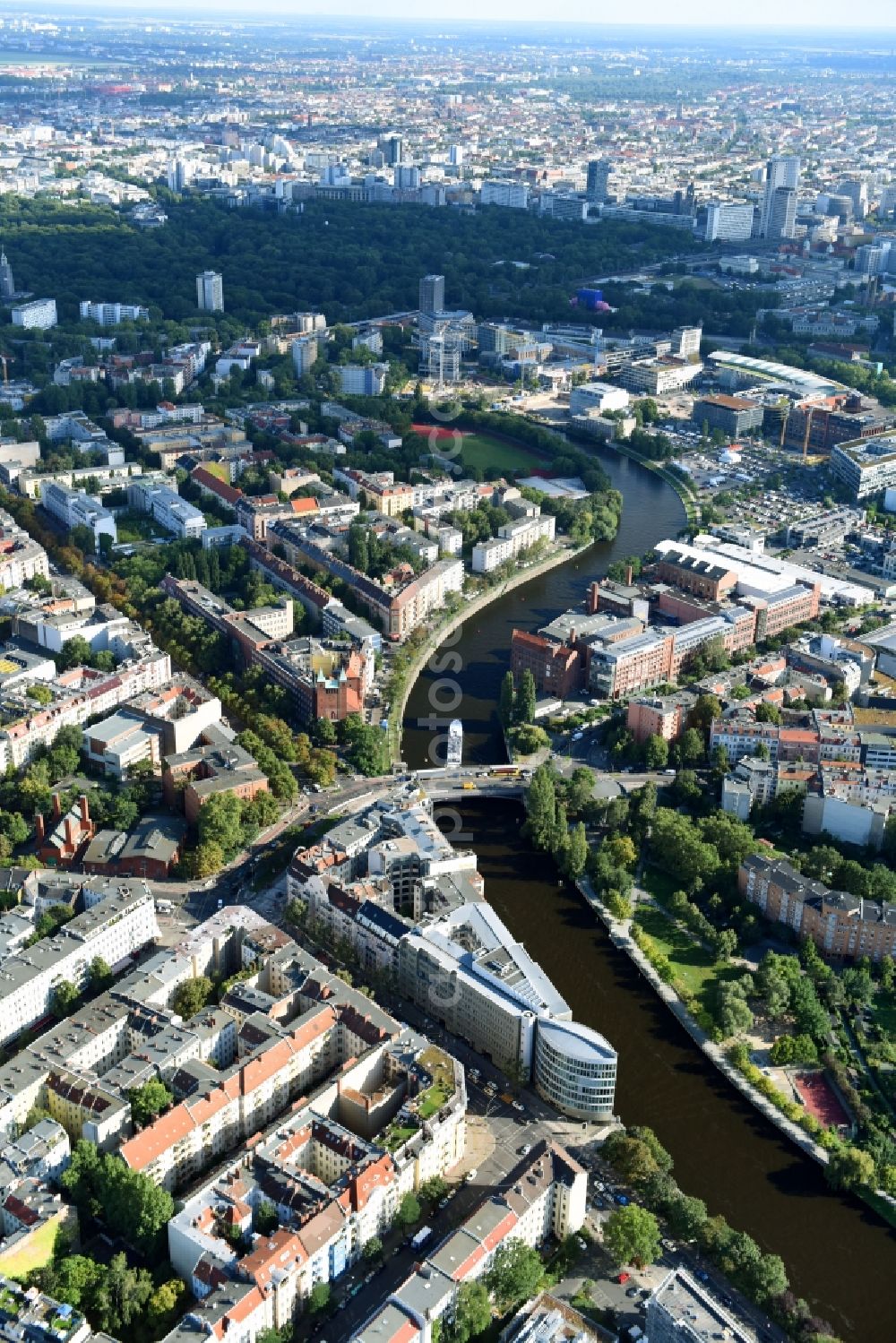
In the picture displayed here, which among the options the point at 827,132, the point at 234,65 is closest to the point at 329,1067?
the point at 827,132

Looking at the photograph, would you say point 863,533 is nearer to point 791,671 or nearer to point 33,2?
point 791,671

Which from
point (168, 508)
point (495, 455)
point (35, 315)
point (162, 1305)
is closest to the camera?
point (162, 1305)

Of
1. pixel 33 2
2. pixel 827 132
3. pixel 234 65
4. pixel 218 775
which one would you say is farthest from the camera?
pixel 33 2

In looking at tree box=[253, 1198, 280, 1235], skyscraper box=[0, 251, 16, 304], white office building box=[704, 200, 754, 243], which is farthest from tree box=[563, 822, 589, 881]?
white office building box=[704, 200, 754, 243]

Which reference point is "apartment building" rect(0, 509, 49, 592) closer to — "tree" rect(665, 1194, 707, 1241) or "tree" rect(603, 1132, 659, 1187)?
"tree" rect(603, 1132, 659, 1187)

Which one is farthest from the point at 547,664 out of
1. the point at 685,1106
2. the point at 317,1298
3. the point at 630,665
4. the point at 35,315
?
the point at 35,315

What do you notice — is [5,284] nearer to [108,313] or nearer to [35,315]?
[35,315]
